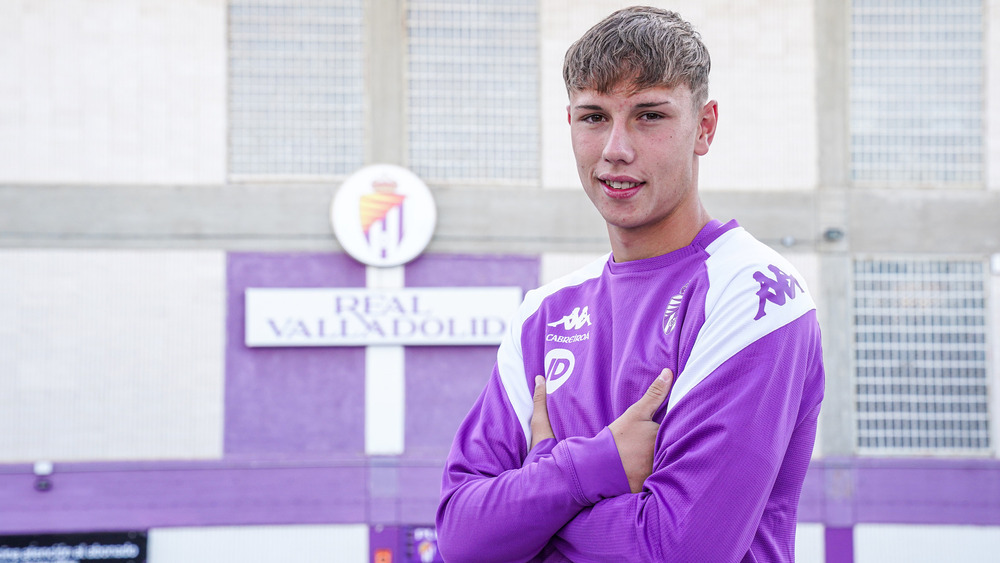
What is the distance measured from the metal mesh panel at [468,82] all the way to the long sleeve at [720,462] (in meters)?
8.81

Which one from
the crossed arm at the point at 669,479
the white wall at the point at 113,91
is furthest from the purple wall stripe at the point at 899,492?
the crossed arm at the point at 669,479

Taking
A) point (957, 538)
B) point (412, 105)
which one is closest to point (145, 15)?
point (412, 105)

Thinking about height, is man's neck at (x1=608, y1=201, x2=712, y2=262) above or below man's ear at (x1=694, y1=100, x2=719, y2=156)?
below

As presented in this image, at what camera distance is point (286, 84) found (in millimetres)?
9945

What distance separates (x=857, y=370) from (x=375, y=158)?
21.7 feet

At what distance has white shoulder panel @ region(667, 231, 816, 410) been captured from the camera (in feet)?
4.96

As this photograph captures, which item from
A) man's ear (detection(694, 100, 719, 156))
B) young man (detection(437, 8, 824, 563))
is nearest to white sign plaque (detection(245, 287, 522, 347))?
young man (detection(437, 8, 824, 563))

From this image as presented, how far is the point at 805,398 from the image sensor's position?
1601 mm

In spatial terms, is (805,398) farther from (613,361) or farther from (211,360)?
(211,360)

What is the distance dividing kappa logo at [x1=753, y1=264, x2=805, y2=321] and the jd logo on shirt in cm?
48

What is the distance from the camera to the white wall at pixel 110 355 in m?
9.63

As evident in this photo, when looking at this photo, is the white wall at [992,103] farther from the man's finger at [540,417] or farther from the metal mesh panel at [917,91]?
the man's finger at [540,417]

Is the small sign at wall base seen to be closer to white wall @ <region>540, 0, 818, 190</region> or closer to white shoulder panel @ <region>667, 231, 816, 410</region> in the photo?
white wall @ <region>540, 0, 818, 190</region>

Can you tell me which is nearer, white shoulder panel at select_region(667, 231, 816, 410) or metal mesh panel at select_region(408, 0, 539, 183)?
white shoulder panel at select_region(667, 231, 816, 410)
